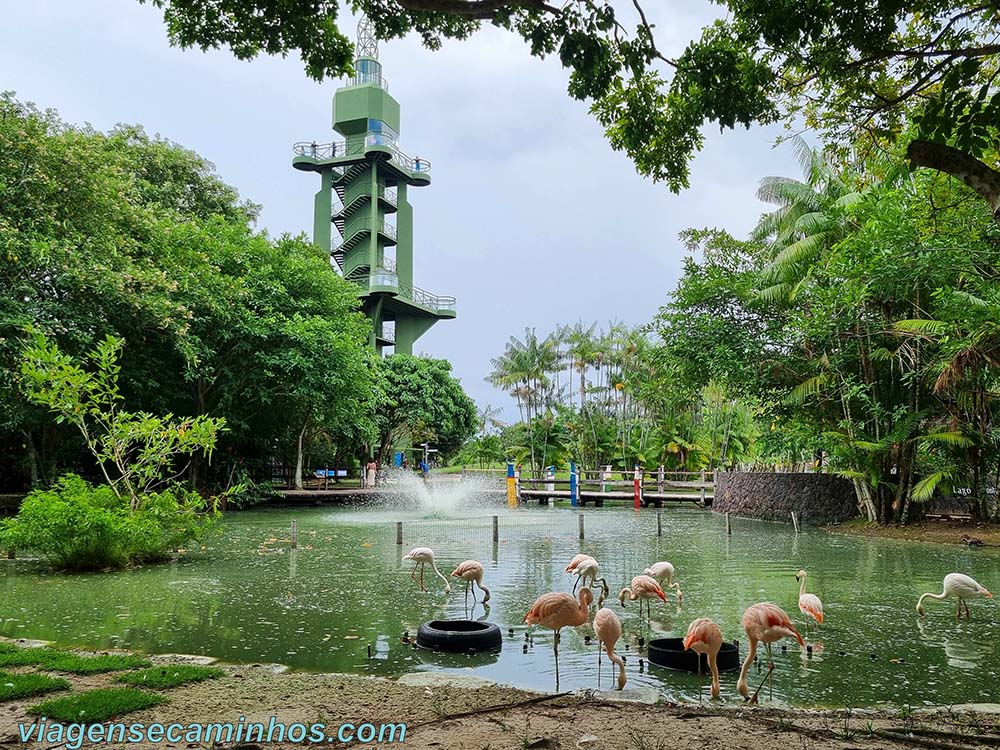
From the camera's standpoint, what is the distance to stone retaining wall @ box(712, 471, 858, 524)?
2127 cm

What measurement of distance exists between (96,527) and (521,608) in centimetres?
620

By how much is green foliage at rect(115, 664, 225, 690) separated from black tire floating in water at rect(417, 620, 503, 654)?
179cm

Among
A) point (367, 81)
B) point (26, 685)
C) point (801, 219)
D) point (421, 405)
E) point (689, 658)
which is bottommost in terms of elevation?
point (689, 658)

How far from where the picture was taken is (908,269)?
49.9 ft

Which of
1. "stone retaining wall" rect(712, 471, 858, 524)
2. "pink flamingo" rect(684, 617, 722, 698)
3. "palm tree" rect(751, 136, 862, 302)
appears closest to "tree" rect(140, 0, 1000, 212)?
"pink flamingo" rect(684, 617, 722, 698)

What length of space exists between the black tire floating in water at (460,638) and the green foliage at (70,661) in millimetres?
2204

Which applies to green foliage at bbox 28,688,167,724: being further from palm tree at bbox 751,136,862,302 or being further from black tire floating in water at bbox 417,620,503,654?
palm tree at bbox 751,136,862,302

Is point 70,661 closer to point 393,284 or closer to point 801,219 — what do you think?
point 801,219

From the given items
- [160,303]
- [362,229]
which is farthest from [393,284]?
[160,303]

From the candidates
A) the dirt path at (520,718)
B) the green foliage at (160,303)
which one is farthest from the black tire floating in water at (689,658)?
the green foliage at (160,303)

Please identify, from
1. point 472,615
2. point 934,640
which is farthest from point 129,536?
point 934,640

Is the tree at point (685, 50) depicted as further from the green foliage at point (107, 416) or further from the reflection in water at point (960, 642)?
the green foliage at point (107, 416)

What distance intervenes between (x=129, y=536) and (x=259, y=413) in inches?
651

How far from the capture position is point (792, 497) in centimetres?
2214
